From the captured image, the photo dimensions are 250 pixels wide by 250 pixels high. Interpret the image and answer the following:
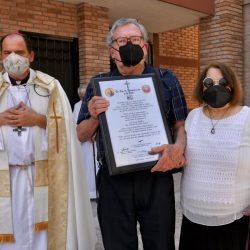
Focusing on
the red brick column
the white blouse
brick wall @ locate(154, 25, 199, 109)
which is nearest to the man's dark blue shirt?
the white blouse

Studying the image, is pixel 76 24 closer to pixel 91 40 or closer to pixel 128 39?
pixel 91 40

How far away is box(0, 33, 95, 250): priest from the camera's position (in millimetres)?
2660

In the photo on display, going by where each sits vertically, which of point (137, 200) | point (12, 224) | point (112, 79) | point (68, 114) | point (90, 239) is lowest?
point (90, 239)

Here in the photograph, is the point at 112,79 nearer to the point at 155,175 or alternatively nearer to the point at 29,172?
the point at 155,175

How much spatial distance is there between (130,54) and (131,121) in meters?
0.35

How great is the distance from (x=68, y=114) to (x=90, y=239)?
3.27ft

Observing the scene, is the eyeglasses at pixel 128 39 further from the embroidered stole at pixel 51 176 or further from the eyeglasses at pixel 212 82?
the embroidered stole at pixel 51 176

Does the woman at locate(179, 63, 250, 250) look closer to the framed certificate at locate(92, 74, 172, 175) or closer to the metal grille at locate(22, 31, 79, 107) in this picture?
the framed certificate at locate(92, 74, 172, 175)

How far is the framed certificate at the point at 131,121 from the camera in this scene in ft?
6.98

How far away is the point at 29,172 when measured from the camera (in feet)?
9.06

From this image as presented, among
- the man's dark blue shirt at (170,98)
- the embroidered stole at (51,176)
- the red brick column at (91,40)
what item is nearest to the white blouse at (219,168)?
the man's dark blue shirt at (170,98)

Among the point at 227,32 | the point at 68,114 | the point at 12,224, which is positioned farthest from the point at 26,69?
the point at 227,32

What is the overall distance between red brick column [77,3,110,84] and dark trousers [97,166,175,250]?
18.4 ft

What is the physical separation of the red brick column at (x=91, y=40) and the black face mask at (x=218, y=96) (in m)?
5.72
